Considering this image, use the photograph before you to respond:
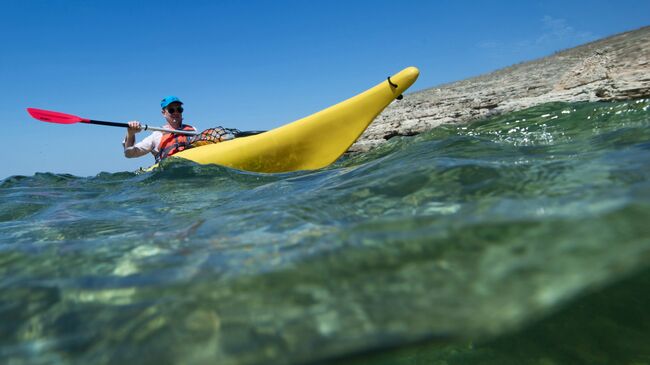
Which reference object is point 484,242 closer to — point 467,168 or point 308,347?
point 308,347

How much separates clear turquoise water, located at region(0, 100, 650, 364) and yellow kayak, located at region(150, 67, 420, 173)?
3023mm

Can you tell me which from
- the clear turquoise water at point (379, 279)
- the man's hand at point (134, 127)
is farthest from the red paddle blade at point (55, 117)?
the clear turquoise water at point (379, 279)

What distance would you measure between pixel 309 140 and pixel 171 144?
8.53 feet

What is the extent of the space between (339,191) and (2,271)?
5.75ft

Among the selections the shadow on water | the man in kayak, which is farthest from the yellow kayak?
the shadow on water

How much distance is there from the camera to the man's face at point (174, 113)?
7.14m

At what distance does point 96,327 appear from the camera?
1.21 m

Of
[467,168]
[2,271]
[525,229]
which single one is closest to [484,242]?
[525,229]

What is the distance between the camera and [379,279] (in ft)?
4.08

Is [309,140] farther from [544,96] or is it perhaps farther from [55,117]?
[55,117]

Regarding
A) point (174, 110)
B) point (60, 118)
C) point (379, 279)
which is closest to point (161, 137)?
point (174, 110)

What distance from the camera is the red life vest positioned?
6438 millimetres

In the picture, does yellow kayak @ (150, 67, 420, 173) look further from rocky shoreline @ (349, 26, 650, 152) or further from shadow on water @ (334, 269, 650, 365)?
shadow on water @ (334, 269, 650, 365)

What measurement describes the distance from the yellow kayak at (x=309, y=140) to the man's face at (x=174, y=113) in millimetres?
A: 1603
